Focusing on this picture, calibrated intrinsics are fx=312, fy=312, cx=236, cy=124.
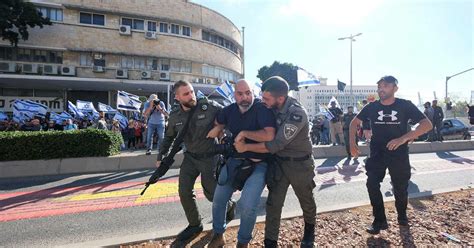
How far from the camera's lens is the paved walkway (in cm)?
513

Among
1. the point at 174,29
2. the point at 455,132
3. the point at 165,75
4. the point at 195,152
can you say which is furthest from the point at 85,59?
the point at 455,132

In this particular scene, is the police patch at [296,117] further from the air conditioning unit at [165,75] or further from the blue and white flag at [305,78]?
the air conditioning unit at [165,75]

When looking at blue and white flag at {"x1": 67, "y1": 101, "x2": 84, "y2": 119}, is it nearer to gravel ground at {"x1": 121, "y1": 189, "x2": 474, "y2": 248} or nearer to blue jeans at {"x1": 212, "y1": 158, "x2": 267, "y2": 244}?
gravel ground at {"x1": 121, "y1": 189, "x2": 474, "y2": 248}

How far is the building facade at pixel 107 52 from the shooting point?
2391 centimetres

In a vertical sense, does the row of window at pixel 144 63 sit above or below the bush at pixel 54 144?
above

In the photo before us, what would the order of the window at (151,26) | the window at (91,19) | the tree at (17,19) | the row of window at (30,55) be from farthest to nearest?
the window at (151,26) → the window at (91,19) → the row of window at (30,55) → the tree at (17,19)

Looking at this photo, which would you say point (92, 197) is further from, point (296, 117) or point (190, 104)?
point (296, 117)

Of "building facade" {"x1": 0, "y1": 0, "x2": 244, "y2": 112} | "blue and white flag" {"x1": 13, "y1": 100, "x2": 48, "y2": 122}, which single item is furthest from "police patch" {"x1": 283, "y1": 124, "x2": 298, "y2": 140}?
"building facade" {"x1": 0, "y1": 0, "x2": 244, "y2": 112}

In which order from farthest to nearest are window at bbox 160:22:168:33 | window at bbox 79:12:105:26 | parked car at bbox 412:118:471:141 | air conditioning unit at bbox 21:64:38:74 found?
1. window at bbox 160:22:168:33
2. window at bbox 79:12:105:26
3. air conditioning unit at bbox 21:64:38:74
4. parked car at bbox 412:118:471:141

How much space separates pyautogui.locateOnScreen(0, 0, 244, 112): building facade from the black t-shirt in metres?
19.3

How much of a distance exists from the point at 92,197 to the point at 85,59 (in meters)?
22.8

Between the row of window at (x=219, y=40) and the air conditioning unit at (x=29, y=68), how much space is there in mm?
14401

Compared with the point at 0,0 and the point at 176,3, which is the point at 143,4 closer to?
the point at 176,3

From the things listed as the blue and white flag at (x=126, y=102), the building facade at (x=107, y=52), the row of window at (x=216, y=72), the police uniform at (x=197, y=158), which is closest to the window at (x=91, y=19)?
the building facade at (x=107, y=52)
